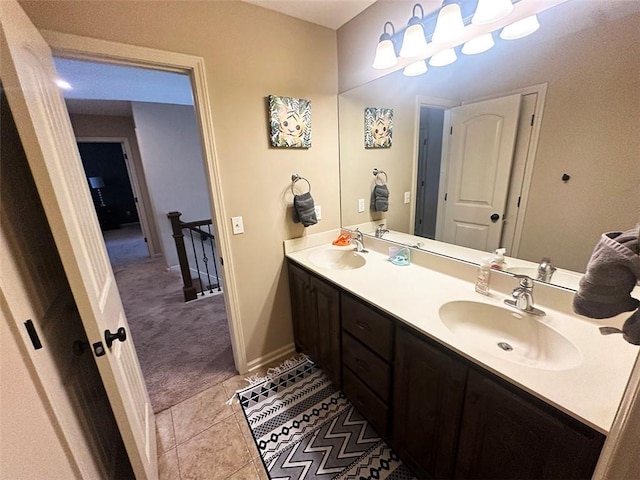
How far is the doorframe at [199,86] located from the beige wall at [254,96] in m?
0.03

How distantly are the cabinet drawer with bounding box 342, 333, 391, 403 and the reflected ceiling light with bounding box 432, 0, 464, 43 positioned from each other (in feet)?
5.07

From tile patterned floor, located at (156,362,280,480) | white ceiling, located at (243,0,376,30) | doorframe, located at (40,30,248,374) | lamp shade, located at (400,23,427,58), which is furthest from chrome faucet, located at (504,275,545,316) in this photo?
white ceiling, located at (243,0,376,30)

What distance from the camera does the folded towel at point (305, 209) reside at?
1.85 m

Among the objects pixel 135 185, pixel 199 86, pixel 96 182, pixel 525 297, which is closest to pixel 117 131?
pixel 135 185

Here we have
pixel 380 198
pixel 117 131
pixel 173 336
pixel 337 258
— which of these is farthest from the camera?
pixel 117 131

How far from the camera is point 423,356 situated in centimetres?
104

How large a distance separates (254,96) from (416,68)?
0.98m

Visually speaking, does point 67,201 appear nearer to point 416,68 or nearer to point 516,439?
point 516,439

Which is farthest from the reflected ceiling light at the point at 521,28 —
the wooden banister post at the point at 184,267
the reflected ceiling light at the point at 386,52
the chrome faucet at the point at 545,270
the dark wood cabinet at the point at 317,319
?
the wooden banister post at the point at 184,267

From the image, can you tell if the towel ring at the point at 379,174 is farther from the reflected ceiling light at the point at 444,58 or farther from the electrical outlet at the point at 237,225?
the electrical outlet at the point at 237,225

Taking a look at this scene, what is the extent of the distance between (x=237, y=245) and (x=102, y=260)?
0.71 m

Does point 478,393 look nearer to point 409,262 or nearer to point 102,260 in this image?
point 409,262

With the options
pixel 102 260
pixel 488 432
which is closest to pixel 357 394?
pixel 488 432

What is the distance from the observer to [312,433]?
1.50m
